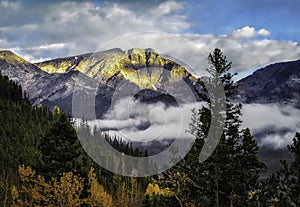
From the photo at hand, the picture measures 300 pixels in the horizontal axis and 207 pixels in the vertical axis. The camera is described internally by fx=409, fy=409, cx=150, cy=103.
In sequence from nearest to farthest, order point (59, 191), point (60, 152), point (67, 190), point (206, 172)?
point (67, 190) → point (59, 191) → point (60, 152) → point (206, 172)

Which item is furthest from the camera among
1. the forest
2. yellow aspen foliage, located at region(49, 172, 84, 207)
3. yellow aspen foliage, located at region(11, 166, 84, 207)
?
the forest

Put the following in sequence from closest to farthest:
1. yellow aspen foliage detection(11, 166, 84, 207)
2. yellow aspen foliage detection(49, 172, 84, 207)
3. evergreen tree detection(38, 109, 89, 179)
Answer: yellow aspen foliage detection(49, 172, 84, 207) → yellow aspen foliage detection(11, 166, 84, 207) → evergreen tree detection(38, 109, 89, 179)

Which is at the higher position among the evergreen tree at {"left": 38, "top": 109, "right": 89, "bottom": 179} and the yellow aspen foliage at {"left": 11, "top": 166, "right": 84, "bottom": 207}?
the evergreen tree at {"left": 38, "top": 109, "right": 89, "bottom": 179}

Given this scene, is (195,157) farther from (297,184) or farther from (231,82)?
(297,184)

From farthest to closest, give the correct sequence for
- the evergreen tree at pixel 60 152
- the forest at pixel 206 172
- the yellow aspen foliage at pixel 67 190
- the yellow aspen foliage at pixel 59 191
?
the evergreen tree at pixel 60 152, the forest at pixel 206 172, the yellow aspen foliage at pixel 59 191, the yellow aspen foliage at pixel 67 190

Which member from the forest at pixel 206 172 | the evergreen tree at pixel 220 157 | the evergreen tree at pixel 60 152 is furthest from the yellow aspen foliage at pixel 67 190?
the evergreen tree at pixel 220 157

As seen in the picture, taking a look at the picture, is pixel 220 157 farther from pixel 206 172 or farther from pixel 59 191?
pixel 59 191

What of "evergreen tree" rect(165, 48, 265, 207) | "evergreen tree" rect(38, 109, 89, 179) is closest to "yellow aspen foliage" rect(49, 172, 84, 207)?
"evergreen tree" rect(38, 109, 89, 179)

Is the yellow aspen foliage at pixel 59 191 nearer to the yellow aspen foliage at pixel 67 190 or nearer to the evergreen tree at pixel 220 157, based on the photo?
the yellow aspen foliage at pixel 67 190

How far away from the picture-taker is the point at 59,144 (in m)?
40.2

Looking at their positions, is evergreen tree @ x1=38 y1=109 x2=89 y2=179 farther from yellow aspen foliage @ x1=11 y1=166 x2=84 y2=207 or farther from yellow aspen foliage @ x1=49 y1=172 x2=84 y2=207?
yellow aspen foliage @ x1=49 y1=172 x2=84 y2=207

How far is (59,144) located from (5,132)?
6148 inches

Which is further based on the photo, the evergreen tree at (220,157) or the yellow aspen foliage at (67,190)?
the evergreen tree at (220,157)

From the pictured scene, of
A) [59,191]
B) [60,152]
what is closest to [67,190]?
[59,191]
